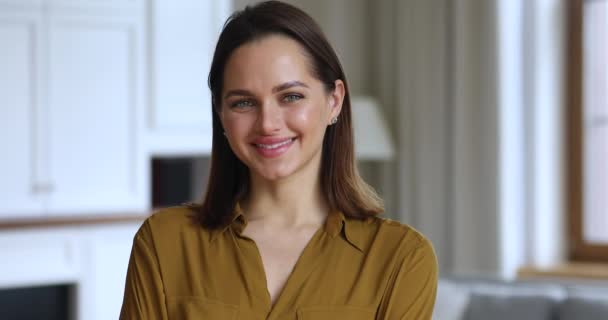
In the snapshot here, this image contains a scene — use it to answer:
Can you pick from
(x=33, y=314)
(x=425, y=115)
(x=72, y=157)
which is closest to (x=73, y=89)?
(x=72, y=157)

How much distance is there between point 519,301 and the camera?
9.13 ft

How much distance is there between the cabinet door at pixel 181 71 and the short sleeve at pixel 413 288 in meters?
2.87

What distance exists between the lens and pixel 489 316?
9.17 feet

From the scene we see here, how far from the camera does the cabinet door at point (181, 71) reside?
4.36 m

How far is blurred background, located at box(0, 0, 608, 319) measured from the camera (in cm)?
401

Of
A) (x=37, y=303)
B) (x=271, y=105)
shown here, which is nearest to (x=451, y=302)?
(x=271, y=105)

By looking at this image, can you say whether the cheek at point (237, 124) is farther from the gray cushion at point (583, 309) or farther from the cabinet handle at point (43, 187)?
the cabinet handle at point (43, 187)

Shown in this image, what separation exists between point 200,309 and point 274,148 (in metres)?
0.30

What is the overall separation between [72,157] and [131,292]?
2.63 m

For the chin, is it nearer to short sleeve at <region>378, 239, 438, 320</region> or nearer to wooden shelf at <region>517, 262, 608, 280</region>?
short sleeve at <region>378, 239, 438, 320</region>

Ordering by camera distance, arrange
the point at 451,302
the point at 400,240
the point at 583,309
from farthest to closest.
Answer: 1. the point at 451,302
2. the point at 583,309
3. the point at 400,240

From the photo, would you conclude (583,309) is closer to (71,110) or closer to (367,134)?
(367,134)

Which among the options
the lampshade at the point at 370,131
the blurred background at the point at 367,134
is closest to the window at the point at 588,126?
the blurred background at the point at 367,134

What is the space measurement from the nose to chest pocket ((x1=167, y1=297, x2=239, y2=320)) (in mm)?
303
